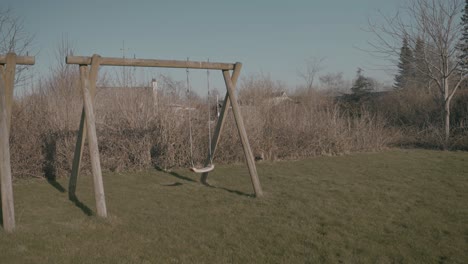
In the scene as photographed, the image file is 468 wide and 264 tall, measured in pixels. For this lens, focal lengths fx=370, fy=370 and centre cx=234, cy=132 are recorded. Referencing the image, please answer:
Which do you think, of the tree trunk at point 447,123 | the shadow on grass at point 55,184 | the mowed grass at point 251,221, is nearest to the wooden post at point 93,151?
the mowed grass at point 251,221

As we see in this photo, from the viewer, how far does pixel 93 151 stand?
17.6ft

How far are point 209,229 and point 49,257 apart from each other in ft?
6.17

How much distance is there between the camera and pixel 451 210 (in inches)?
213

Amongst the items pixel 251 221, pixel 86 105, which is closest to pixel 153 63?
pixel 86 105

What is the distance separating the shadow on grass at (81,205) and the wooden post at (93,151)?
0.41 m

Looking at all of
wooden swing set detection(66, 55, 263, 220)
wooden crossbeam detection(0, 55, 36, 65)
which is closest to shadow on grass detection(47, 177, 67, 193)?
wooden swing set detection(66, 55, 263, 220)

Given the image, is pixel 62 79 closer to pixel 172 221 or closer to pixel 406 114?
pixel 172 221

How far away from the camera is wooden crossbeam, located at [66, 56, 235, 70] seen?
5.40m

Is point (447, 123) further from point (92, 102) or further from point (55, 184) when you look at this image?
point (55, 184)

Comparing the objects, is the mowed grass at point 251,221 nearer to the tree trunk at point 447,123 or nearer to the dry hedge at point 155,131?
the dry hedge at point 155,131

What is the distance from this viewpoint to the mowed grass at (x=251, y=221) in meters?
3.97

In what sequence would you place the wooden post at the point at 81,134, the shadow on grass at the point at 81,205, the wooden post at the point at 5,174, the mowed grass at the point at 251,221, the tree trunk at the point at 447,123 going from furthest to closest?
the tree trunk at the point at 447,123
the shadow on grass at the point at 81,205
the wooden post at the point at 81,134
the wooden post at the point at 5,174
the mowed grass at the point at 251,221

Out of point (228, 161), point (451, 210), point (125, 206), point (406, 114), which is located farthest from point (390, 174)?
point (406, 114)

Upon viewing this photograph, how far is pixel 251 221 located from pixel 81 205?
2979 mm
